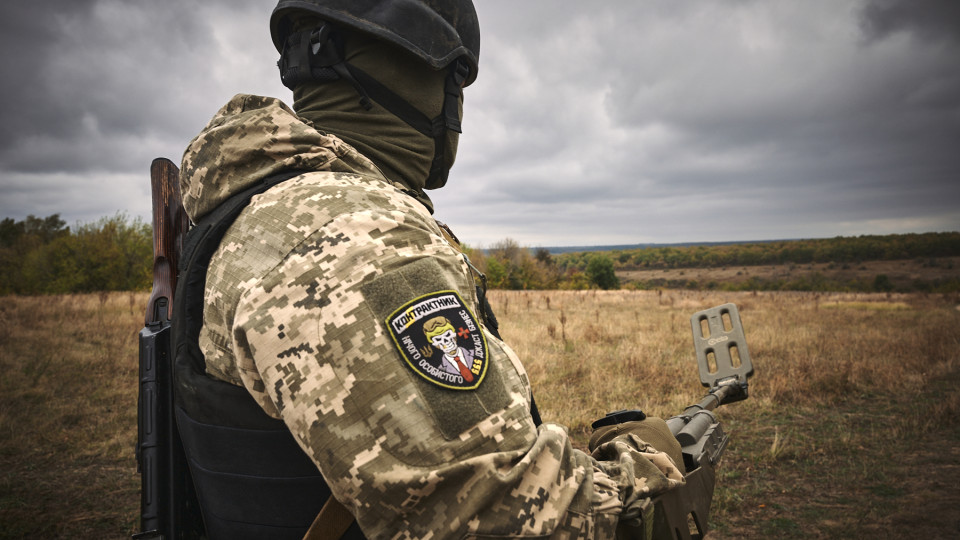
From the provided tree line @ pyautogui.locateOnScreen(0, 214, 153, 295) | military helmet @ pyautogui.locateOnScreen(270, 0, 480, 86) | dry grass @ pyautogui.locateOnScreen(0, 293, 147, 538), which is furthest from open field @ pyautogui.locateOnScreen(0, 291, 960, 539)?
tree line @ pyautogui.locateOnScreen(0, 214, 153, 295)

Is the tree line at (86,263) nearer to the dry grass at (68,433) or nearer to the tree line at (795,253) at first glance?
the dry grass at (68,433)

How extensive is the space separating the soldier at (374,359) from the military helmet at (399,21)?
41 cm

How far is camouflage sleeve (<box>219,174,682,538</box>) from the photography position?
35.2 inches

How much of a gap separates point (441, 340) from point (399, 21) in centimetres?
115

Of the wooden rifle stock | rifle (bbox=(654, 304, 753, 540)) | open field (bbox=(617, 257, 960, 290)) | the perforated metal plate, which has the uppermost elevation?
the wooden rifle stock

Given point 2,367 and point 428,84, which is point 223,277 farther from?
point 2,367

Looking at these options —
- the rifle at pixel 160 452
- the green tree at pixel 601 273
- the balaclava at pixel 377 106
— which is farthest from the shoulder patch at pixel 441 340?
the green tree at pixel 601 273

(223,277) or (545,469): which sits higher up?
(223,277)

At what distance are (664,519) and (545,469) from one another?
1.79ft

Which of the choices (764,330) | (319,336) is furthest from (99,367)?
(764,330)

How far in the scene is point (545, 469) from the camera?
1.01m

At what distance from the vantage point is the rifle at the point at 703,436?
1366mm

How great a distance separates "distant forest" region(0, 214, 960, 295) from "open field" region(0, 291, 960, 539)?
843 inches

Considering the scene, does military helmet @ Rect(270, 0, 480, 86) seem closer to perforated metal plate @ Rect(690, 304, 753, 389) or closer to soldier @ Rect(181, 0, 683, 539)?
soldier @ Rect(181, 0, 683, 539)
